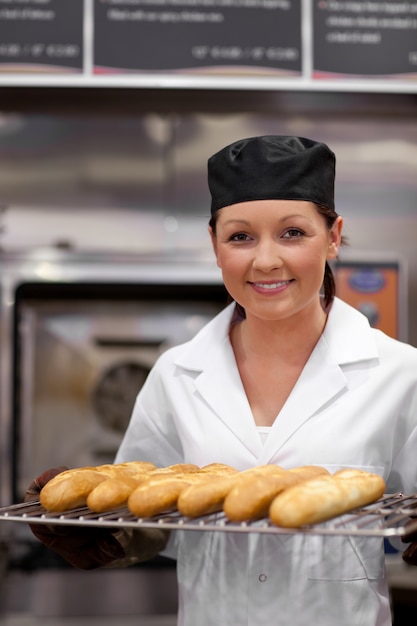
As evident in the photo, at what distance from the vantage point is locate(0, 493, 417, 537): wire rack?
110cm

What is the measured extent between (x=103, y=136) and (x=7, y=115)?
311 millimetres

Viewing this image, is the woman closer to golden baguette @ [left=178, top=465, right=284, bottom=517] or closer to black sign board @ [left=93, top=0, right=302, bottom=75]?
golden baguette @ [left=178, top=465, right=284, bottom=517]

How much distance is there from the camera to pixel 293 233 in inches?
56.4

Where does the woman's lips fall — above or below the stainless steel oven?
above

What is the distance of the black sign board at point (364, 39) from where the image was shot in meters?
2.50

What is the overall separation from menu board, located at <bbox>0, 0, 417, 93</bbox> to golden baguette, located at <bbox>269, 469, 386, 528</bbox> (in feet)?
5.01

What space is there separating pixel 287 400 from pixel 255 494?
1.03ft

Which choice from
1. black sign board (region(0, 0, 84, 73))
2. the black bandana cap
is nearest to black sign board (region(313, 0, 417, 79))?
black sign board (region(0, 0, 84, 73))

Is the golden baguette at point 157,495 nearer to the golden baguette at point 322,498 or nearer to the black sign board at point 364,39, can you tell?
the golden baguette at point 322,498

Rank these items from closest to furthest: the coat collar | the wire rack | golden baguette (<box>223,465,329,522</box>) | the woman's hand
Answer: the wire rack, golden baguette (<box>223,465,329,522</box>), the woman's hand, the coat collar

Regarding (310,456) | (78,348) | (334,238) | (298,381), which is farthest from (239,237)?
(78,348)

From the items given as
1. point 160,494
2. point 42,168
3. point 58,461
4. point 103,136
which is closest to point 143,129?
point 103,136

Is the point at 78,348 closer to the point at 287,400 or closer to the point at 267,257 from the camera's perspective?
the point at 287,400

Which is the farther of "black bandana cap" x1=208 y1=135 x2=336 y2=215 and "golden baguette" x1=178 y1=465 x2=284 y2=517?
"black bandana cap" x1=208 y1=135 x2=336 y2=215
